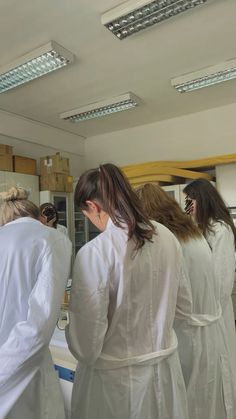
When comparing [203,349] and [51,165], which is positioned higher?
[51,165]

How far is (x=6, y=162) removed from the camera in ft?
13.5

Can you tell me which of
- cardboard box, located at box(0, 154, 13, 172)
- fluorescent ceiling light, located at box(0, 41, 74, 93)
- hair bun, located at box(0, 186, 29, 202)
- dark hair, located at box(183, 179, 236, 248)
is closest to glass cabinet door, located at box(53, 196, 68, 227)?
cardboard box, located at box(0, 154, 13, 172)

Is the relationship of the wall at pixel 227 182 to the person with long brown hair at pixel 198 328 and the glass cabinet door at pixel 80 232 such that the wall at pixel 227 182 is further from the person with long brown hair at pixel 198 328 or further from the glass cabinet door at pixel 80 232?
the person with long brown hair at pixel 198 328

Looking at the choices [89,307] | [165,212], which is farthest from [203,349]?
[89,307]

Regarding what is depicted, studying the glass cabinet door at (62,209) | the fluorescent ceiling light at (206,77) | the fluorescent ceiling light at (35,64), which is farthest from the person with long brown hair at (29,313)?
the glass cabinet door at (62,209)

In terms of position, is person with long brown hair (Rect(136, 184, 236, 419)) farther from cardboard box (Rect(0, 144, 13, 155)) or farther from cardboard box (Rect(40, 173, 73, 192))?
cardboard box (Rect(40, 173, 73, 192))

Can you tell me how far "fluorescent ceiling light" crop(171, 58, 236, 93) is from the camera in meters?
3.21

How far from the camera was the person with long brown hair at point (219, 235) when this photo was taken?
74.7 inches

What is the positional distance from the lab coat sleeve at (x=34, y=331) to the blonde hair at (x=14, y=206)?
278 millimetres

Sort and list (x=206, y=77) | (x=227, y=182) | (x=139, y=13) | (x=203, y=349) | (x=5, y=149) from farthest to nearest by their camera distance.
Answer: (x=227, y=182) → (x=5, y=149) → (x=206, y=77) → (x=139, y=13) → (x=203, y=349)

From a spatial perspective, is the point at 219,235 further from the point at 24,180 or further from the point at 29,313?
the point at 24,180

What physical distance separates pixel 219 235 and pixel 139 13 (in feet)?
5.57

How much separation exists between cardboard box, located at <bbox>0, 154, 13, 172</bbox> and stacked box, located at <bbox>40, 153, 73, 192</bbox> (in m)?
0.53

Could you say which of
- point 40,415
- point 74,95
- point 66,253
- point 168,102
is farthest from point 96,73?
point 40,415
